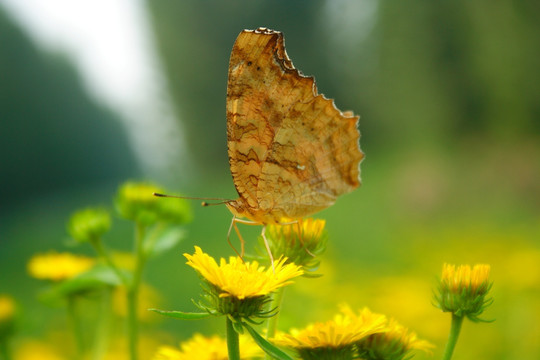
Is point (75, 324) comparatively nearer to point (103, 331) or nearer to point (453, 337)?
point (103, 331)

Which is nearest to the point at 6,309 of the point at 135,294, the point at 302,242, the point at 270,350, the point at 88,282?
the point at 88,282

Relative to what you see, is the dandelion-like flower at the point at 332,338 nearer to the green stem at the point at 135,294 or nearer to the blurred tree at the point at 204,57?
the green stem at the point at 135,294

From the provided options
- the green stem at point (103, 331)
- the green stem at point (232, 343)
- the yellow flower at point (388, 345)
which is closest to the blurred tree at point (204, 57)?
the green stem at point (103, 331)

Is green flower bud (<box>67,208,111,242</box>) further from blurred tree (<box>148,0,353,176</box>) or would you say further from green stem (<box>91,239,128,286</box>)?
blurred tree (<box>148,0,353,176</box>)

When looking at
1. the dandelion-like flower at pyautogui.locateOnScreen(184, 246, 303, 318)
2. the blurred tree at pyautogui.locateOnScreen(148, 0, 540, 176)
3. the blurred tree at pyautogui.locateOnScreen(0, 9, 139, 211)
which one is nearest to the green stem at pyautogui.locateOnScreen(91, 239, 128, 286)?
the dandelion-like flower at pyautogui.locateOnScreen(184, 246, 303, 318)

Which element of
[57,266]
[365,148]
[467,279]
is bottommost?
[467,279]
